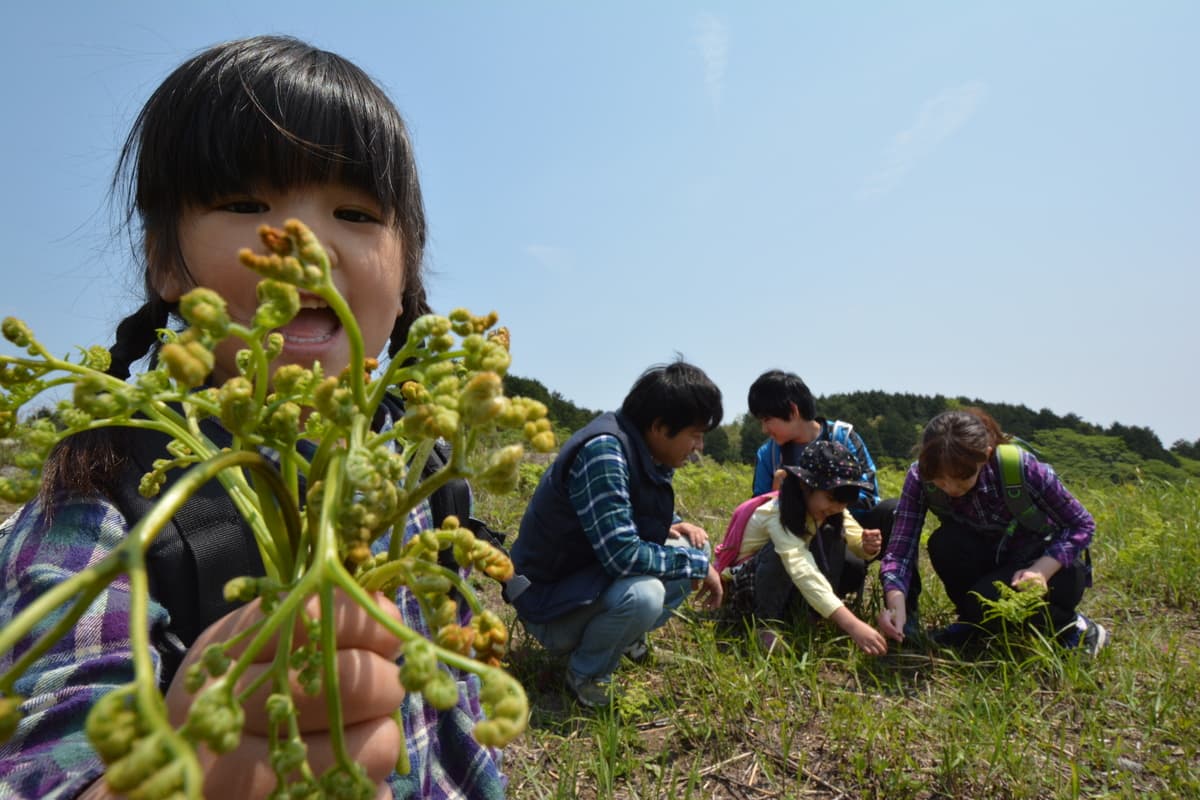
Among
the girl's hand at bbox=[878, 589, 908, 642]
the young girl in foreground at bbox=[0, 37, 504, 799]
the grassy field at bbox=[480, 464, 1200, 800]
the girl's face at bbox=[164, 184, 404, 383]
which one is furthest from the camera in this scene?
the girl's hand at bbox=[878, 589, 908, 642]

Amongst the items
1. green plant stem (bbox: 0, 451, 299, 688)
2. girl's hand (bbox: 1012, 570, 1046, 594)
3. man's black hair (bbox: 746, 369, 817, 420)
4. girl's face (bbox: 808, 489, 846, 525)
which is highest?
man's black hair (bbox: 746, 369, 817, 420)

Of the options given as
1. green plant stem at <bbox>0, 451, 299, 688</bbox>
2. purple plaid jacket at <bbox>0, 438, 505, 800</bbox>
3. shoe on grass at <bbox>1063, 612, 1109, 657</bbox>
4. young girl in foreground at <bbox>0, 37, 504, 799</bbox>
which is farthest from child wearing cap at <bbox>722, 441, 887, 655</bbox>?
green plant stem at <bbox>0, 451, 299, 688</bbox>

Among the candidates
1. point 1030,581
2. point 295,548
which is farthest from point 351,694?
point 1030,581

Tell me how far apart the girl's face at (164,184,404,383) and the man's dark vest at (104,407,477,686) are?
264mm

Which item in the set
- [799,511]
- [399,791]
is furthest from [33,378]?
[799,511]

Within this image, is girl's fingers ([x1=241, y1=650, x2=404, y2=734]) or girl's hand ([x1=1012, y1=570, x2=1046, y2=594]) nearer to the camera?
girl's fingers ([x1=241, y1=650, x2=404, y2=734])

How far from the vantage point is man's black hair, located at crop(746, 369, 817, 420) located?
5.62 m

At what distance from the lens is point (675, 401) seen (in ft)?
13.1

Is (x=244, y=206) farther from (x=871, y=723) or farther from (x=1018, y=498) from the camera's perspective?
(x=1018, y=498)

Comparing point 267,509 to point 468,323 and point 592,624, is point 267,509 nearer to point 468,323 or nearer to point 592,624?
point 468,323

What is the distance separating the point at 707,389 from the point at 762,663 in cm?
145

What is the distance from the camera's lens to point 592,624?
3613 millimetres

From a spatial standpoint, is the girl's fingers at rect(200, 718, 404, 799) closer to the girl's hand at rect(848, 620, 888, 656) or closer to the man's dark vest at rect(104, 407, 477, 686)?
the man's dark vest at rect(104, 407, 477, 686)

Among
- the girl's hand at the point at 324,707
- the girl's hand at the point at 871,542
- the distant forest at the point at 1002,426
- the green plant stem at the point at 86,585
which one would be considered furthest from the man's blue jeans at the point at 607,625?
the distant forest at the point at 1002,426
